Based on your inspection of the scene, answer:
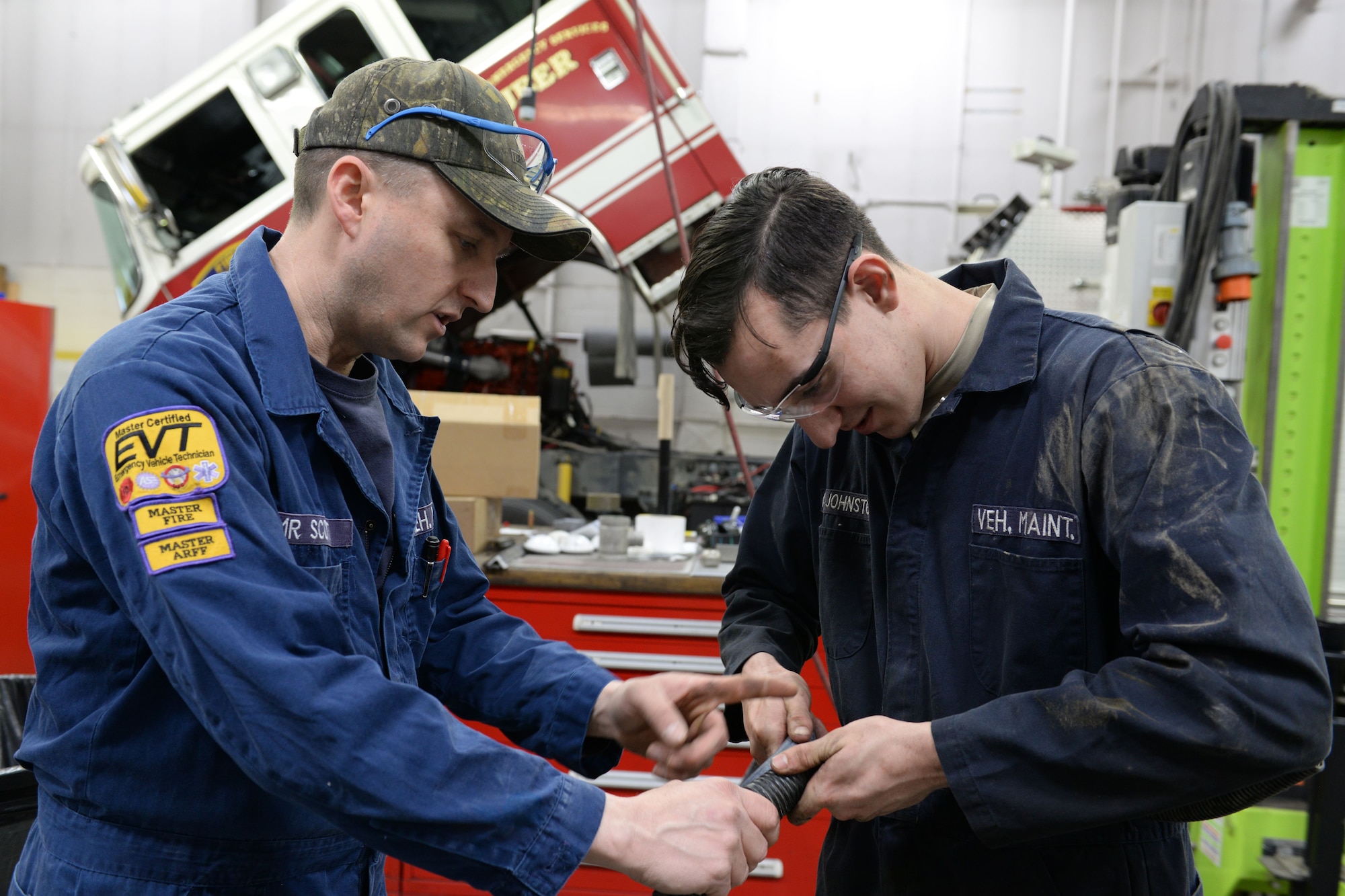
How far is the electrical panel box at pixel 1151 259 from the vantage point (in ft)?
7.76

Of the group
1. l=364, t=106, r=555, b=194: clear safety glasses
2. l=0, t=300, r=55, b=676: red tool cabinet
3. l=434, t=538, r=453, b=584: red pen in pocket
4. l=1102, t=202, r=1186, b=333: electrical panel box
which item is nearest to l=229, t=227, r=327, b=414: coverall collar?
l=364, t=106, r=555, b=194: clear safety glasses

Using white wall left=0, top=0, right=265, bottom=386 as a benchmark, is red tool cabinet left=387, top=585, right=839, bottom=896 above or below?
below

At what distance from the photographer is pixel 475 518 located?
2.83 meters

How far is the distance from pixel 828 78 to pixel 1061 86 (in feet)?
6.10

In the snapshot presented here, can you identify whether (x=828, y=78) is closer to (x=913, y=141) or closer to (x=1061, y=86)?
(x=913, y=141)

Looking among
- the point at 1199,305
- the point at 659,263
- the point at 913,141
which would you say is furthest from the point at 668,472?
the point at 913,141

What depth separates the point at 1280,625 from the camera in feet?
2.97

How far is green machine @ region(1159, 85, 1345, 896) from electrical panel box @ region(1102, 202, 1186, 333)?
0.34ft

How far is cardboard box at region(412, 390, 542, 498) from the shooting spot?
9.30ft

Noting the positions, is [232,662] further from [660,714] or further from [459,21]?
[459,21]

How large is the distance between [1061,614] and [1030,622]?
4 cm

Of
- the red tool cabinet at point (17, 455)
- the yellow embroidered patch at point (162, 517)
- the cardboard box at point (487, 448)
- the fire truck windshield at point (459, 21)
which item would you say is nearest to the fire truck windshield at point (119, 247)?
the red tool cabinet at point (17, 455)

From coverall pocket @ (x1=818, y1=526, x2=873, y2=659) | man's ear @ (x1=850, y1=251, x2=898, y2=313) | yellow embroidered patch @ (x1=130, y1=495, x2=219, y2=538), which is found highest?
man's ear @ (x1=850, y1=251, x2=898, y2=313)

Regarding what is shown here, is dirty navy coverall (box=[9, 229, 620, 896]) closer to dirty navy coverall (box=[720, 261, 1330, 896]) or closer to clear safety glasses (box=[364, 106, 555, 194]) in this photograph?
clear safety glasses (box=[364, 106, 555, 194])
